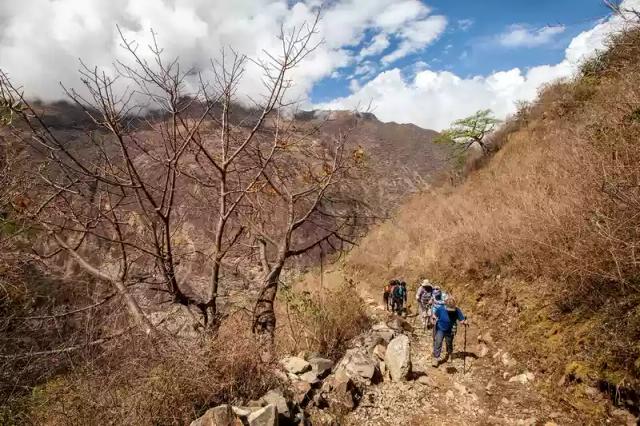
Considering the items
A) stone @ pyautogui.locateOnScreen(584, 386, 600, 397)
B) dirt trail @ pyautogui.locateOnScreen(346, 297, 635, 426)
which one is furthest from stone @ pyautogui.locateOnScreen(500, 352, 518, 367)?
stone @ pyautogui.locateOnScreen(584, 386, 600, 397)

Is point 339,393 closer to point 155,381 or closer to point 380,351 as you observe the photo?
point 380,351

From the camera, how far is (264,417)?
3.67 meters

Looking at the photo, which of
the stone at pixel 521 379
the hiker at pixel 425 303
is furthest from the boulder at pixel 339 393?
the hiker at pixel 425 303

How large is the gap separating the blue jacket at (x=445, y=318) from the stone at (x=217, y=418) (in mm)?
4221

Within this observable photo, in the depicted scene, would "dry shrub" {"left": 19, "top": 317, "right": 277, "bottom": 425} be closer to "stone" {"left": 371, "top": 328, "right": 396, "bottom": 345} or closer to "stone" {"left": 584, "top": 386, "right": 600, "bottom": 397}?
"stone" {"left": 371, "top": 328, "right": 396, "bottom": 345}

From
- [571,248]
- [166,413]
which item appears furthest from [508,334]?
[166,413]

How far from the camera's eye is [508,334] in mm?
6715

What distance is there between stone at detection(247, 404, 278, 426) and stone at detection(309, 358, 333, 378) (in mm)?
1744

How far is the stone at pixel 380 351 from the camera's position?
6.40 meters

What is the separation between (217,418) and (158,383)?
64 centimetres

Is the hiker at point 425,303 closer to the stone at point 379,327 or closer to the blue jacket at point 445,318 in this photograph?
the stone at point 379,327

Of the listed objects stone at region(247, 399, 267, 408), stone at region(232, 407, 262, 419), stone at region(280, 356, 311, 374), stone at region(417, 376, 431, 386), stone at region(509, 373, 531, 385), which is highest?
stone at region(232, 407, 262, 419)

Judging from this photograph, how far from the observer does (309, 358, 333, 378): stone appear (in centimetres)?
550

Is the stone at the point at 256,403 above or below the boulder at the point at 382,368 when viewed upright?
above
